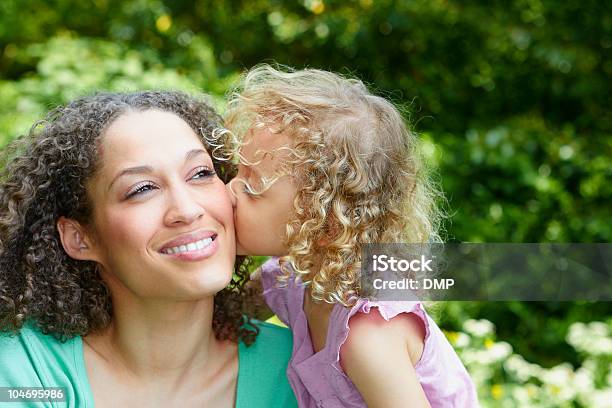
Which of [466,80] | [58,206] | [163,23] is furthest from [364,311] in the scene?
[163,23]

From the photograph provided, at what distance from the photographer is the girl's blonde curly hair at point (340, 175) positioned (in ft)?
7.22

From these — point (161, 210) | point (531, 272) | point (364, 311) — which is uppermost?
point (161, 210)

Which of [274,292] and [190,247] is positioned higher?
[190,247]

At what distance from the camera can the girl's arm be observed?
2.01 metres

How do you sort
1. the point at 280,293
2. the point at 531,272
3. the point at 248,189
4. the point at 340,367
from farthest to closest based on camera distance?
1. the point at 531,272
2. the point at 280,293
3. the point at 248,189
4. the point at 340,367

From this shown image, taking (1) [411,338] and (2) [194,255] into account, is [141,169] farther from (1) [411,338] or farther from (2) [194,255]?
(1) [411,338]

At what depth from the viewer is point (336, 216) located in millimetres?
2223

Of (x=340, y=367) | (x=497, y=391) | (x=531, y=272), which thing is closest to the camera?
(x=340, y=367)

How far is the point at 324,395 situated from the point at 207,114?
2.64ft

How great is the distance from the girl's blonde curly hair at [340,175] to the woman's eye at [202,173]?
18 centimetres

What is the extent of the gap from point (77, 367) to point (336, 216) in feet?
2.47

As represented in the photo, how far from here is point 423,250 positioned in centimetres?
240

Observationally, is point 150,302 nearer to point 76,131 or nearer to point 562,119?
point 76,131

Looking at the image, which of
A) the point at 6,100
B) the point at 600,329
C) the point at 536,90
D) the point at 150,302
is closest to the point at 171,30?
the point at 6,100
